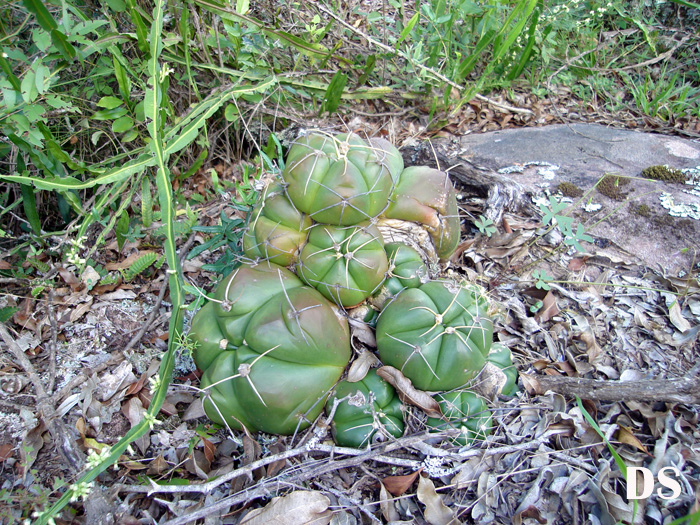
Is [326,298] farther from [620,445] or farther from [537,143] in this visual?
[537,143]

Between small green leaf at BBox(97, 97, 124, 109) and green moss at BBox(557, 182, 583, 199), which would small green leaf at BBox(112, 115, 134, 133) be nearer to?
small green leaf at BBox(97, 97, 124, 109)

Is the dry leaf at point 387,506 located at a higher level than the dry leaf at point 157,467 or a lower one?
higher

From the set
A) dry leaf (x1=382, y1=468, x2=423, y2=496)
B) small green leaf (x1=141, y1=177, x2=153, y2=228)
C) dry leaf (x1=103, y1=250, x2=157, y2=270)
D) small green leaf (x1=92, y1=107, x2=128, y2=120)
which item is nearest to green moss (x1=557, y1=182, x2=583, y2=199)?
dry leaf (x1=382, y1=468, x2=423, y2=496)

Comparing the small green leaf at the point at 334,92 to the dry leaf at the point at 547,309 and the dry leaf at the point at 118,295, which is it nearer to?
the dry leaf at the point at 118,295

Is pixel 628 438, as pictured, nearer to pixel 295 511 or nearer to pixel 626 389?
pixel 626 389

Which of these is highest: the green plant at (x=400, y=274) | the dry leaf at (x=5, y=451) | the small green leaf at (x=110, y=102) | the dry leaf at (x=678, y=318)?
the small green leaf at (x=110, y=102)

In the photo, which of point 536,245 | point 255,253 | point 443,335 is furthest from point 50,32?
point 536,245

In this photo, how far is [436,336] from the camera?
75.5 inches

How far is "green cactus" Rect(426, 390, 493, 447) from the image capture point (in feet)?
6.49

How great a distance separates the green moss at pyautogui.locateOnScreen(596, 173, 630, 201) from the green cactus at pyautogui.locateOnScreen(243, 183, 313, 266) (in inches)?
87.8

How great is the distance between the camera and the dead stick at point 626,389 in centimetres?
191

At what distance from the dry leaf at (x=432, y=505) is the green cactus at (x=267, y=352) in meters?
0.54

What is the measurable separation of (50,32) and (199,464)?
7.76 feet


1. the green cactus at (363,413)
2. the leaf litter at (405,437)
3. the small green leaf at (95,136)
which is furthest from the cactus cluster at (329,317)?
the small green leaf at (95,136)
